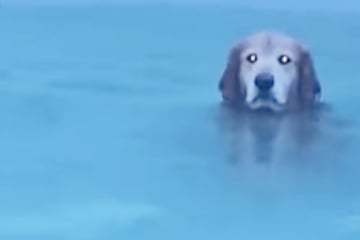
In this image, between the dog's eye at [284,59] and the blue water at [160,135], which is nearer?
the blue water at [160,135]

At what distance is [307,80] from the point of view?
146cm

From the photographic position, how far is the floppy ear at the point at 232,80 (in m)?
1.46

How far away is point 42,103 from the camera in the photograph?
1.48 meters

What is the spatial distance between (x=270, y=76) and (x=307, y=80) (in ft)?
0.32

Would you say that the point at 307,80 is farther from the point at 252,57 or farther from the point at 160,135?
the point at 160,135

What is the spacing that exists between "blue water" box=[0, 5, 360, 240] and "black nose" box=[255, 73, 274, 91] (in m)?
0.05

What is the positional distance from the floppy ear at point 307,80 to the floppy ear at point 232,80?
0.09 metres

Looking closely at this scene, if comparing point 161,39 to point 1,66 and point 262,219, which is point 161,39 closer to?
point 1,66

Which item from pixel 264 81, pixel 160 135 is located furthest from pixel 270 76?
pixel 160 135

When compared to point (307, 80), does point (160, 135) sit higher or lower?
lower

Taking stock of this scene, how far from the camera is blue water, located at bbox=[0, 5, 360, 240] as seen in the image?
3.73 ft

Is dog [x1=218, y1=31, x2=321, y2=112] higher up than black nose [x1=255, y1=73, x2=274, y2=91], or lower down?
higher up

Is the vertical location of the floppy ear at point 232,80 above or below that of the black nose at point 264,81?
above

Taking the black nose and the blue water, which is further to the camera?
the black nose
